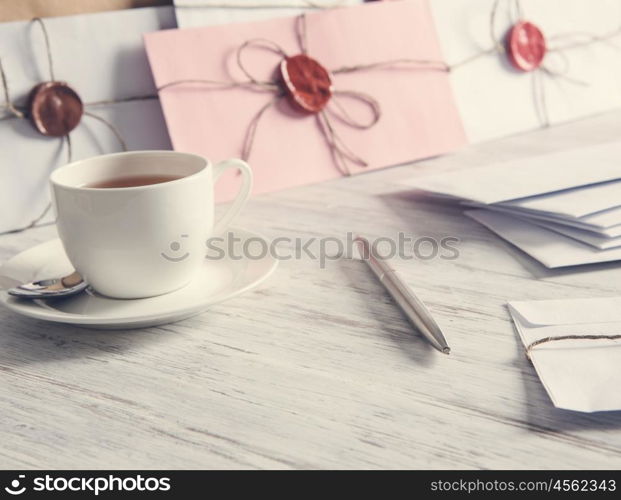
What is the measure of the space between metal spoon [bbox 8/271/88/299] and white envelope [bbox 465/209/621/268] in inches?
14.6

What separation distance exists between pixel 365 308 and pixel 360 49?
0.50 m

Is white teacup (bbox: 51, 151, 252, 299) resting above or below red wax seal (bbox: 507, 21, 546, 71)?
below

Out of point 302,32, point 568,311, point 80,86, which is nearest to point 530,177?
point 568,311

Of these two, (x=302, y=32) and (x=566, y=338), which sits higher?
(x=302, y=32)

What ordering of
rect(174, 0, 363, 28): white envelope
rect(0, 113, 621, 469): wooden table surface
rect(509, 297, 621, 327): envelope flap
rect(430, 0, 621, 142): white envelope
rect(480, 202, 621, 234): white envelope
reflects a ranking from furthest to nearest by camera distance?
1. rect(430, 0, 621, 142): white envelope
2. rect(174, 0, 363, 28): white envelope
3. rect(480, 202, 621, 234): white envelope
4. rect(509, 297, 621, 327): envelope flap
5. rect(0, 113, 621, 469): wooden table surface

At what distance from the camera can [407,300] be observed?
1.73 ft

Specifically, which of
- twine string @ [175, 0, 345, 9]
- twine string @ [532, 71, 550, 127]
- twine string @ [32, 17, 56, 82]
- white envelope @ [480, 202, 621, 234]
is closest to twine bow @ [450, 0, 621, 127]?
twine string @ [532, 71, 550, 127]

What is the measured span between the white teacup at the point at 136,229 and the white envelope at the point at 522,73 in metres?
0.57

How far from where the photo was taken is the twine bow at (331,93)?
2.81 feet

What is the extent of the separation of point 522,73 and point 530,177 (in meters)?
0.42

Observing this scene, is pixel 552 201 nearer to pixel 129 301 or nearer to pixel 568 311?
pixel 568 311

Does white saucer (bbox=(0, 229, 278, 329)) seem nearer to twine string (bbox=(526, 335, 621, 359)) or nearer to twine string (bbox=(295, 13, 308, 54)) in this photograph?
twine string (bbox=(526, 335, 621, 359))

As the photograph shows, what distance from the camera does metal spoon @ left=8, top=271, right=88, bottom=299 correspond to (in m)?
0.53
